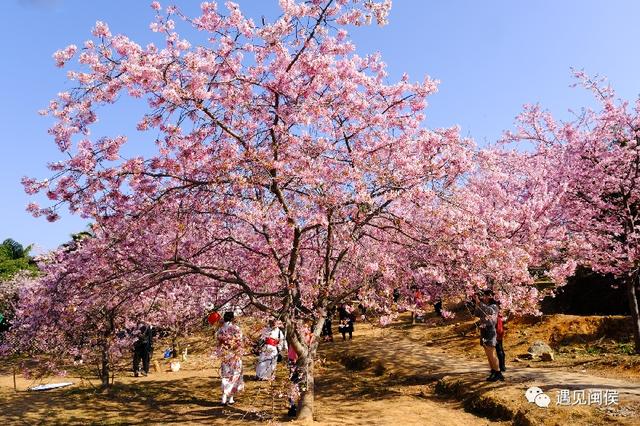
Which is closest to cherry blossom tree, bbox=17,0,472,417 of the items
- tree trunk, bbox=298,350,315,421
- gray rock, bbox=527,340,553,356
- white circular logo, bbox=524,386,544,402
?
tree trunk, bbox=298,350,315,421

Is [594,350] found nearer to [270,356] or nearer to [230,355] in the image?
[270,356]

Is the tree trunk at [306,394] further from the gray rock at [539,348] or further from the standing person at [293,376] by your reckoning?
the gray rock at [539,348]

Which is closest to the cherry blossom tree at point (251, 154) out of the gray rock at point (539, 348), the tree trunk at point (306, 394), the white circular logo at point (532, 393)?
the tree trunk at point (306, 394)

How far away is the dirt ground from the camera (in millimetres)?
9523

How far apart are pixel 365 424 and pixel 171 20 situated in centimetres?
820

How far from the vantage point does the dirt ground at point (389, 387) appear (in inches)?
375

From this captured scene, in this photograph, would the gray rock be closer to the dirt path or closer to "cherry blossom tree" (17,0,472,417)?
the dirt path

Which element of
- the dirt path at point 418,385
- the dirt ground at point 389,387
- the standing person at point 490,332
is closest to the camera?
the dirt path at point 418,385

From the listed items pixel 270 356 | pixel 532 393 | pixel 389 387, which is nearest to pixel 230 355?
pixel 270 356

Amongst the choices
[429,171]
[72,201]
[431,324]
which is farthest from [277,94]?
[431,324]

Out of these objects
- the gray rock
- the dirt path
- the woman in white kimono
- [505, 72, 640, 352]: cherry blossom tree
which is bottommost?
the dirt path

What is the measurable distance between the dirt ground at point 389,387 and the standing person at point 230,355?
0.34 meters

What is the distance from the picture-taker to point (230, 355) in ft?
24.7

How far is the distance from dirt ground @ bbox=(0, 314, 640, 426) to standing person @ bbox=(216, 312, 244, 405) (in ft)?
1.12
